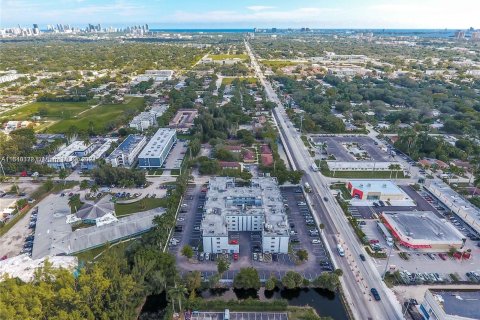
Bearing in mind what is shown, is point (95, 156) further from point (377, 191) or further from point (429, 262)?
point (429, 262)

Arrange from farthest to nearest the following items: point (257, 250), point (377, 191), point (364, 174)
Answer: point (364, 174), point (377, 191), point (257, 250)

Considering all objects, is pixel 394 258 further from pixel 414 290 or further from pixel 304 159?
pixel 304 159

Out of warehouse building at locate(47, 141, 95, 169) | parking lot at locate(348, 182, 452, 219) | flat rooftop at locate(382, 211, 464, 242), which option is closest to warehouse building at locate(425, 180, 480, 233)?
parking lot at locate(348, 182, 452, 219)

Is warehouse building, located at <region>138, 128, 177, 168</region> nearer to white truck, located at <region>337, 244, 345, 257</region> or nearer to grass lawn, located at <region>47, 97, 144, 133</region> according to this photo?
grass lawn, located at <region>47, 97, 144, 133</region>

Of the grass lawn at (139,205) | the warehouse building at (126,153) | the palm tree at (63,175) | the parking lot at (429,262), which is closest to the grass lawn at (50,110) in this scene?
the warehouse building at (126,153)

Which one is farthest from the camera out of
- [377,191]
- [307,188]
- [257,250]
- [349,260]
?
[307,188]

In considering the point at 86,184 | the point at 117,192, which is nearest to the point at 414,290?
the point at 117,192

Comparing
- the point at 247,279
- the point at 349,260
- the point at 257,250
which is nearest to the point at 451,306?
the point at 349,260
